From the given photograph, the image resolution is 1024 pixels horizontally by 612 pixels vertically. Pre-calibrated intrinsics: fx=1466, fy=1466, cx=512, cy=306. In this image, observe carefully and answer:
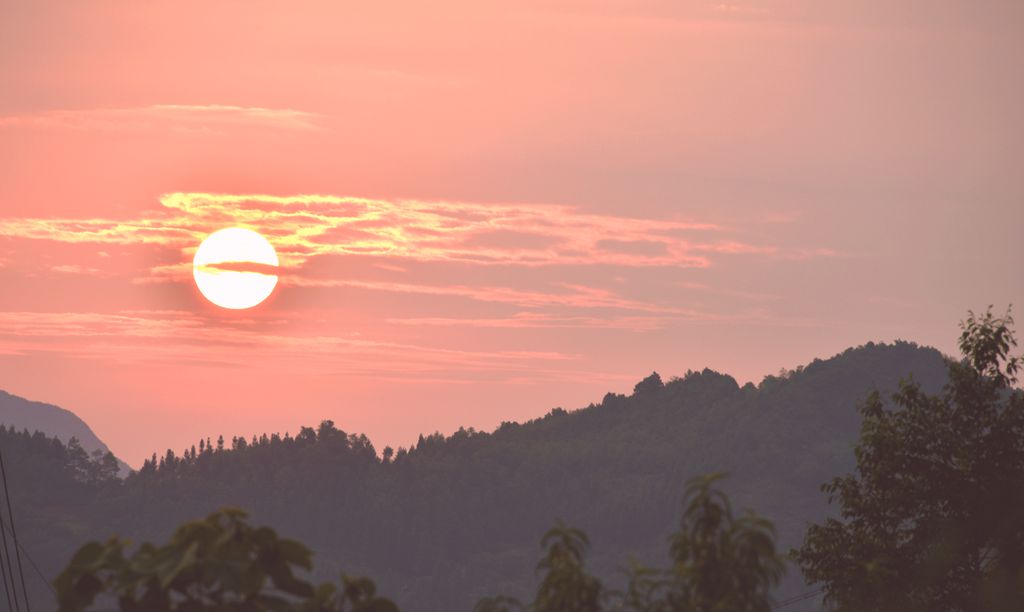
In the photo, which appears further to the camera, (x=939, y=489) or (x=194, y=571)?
(x=939, y=489)

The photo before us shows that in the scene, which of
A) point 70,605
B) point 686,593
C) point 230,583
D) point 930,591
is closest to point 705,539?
point 686,593

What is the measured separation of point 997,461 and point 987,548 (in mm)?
2523

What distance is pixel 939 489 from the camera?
3662cm

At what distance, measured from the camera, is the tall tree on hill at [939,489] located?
34531mm

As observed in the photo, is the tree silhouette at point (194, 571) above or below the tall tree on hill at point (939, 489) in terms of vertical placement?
below

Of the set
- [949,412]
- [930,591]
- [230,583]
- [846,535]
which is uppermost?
[949,412]

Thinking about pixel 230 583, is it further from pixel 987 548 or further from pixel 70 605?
pixel 987 548

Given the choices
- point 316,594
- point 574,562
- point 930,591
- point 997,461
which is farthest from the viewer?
point 997,461

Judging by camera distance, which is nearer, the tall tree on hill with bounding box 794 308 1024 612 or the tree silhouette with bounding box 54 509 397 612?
the tree silhouette with bounding box 54 509 397 612

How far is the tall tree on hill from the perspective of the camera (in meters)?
34.5

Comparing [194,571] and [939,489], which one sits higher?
[939,489]

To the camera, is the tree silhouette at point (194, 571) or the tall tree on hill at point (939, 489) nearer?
the tree silhouette at point (194, 571)

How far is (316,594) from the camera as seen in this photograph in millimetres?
10375

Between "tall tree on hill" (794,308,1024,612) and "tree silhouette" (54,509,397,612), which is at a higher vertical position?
"tall tree on hill" (794,308,1024,612)
